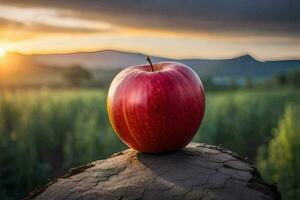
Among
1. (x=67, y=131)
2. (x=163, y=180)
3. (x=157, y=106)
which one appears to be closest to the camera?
(x=163, y=180)

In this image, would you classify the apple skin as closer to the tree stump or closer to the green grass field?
the tree stump

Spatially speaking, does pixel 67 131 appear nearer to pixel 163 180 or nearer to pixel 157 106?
pixel 157 106

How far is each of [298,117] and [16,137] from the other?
3329 millimetres

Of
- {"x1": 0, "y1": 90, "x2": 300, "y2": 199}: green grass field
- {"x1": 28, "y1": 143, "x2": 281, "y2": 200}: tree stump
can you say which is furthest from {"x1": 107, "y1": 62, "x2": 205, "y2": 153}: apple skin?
{"x1": 0, "y1": 90, "x2": 300, "y2": 199}: green grass field

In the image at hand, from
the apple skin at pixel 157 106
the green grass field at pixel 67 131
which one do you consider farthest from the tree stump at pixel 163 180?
the green grass field at pixel 67 131

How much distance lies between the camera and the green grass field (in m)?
5.51

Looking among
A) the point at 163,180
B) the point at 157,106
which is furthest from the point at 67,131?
the point at 163,180

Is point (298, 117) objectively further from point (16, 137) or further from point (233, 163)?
point (16, 137)

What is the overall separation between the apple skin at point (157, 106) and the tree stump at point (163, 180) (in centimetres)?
11

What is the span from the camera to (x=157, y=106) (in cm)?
237

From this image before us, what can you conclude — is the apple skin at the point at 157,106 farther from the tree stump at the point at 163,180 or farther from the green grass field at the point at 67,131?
the green grass field at the point at 67,131

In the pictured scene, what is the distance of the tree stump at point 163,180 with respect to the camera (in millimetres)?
2156

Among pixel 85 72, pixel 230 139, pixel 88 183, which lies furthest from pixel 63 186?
pixel 85 72

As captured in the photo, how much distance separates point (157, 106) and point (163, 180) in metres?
0.36
